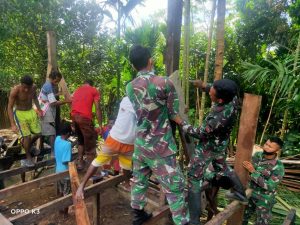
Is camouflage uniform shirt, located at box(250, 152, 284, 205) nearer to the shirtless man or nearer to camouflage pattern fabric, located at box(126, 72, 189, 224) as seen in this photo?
camouflage pattern fabric, located at box(126, 72, 189, 224)

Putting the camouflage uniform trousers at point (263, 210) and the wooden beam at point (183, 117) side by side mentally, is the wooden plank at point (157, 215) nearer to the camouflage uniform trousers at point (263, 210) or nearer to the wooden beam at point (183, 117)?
the wooden beam at point (183, 117)

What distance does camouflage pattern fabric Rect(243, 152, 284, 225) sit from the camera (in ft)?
10.1

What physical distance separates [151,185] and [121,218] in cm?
70

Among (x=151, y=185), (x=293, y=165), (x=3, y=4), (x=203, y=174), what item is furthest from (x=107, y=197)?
(x=3, y=4)

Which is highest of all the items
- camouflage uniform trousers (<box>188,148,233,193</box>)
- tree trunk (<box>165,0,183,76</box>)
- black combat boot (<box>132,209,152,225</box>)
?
tree trunk (<box>165,0,183,76</box>)

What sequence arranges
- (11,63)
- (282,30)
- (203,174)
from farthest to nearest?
(11,63), (282,30), (203,174)

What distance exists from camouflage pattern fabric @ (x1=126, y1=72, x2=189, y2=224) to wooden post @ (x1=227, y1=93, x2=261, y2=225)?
0.81 metres

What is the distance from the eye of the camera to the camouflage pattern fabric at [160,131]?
87.9 inches

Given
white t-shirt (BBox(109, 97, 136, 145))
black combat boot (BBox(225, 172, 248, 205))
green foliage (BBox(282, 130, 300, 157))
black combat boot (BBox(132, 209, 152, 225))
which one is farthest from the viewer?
green foliage (BBox(282, 130, 300, 157))

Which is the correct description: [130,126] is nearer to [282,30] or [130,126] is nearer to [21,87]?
[21,87]

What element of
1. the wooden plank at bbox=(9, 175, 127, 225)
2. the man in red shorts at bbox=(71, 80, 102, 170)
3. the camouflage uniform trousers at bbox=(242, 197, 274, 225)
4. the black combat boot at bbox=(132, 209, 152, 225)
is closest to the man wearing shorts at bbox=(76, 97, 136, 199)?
the wooden plank at bbox=(9, 175, 127, 225)

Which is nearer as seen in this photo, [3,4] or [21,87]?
[21,87]

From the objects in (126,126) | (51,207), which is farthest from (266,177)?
(51,207)

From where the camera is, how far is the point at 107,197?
4.69 metres
